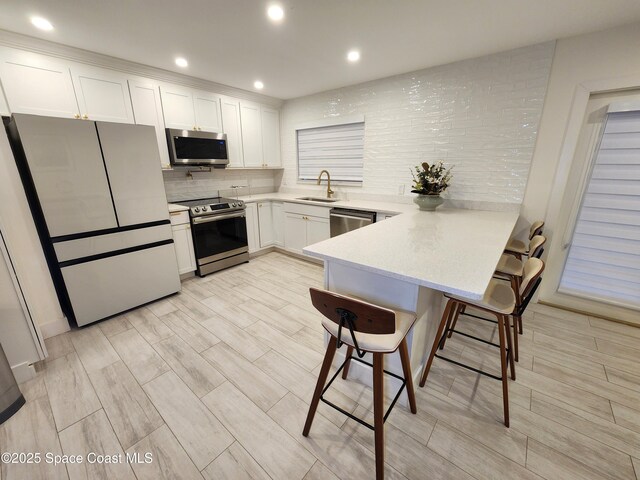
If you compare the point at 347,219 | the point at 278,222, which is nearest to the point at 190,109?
the point at 278,222

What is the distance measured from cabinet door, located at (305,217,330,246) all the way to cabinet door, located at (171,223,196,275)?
159cm

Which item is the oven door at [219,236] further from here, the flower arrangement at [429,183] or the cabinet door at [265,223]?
the flower arrangement at [429,183]

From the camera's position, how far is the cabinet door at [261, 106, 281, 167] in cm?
425

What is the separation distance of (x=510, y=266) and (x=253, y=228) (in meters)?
3.26

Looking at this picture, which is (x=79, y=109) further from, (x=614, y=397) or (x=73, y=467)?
(x=614, y=397)

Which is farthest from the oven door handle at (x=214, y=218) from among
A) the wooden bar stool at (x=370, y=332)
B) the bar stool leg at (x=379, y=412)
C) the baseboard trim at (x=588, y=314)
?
the baseboard trim at (x=588, y=314)

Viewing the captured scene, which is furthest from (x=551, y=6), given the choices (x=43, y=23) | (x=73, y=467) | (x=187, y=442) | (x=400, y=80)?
(x=73, y=467)

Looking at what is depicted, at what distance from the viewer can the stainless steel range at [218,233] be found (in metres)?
3.25

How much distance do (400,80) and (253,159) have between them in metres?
2.42

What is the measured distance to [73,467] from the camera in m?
1.28

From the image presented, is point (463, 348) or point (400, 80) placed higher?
point (400, 80)

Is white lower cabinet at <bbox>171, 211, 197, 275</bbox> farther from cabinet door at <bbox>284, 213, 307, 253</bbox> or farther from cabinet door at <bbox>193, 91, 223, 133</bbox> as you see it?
cabinet door at <bbox>284, 213, 307, 253</bbox>

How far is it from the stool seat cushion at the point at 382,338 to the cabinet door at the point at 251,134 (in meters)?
3.50

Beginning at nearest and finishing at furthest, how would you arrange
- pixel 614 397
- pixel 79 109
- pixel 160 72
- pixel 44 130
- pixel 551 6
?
pixel 614 397 → pixel 551 6 → pixel 44 130 → pixel 79 109 → pixel 160 72
